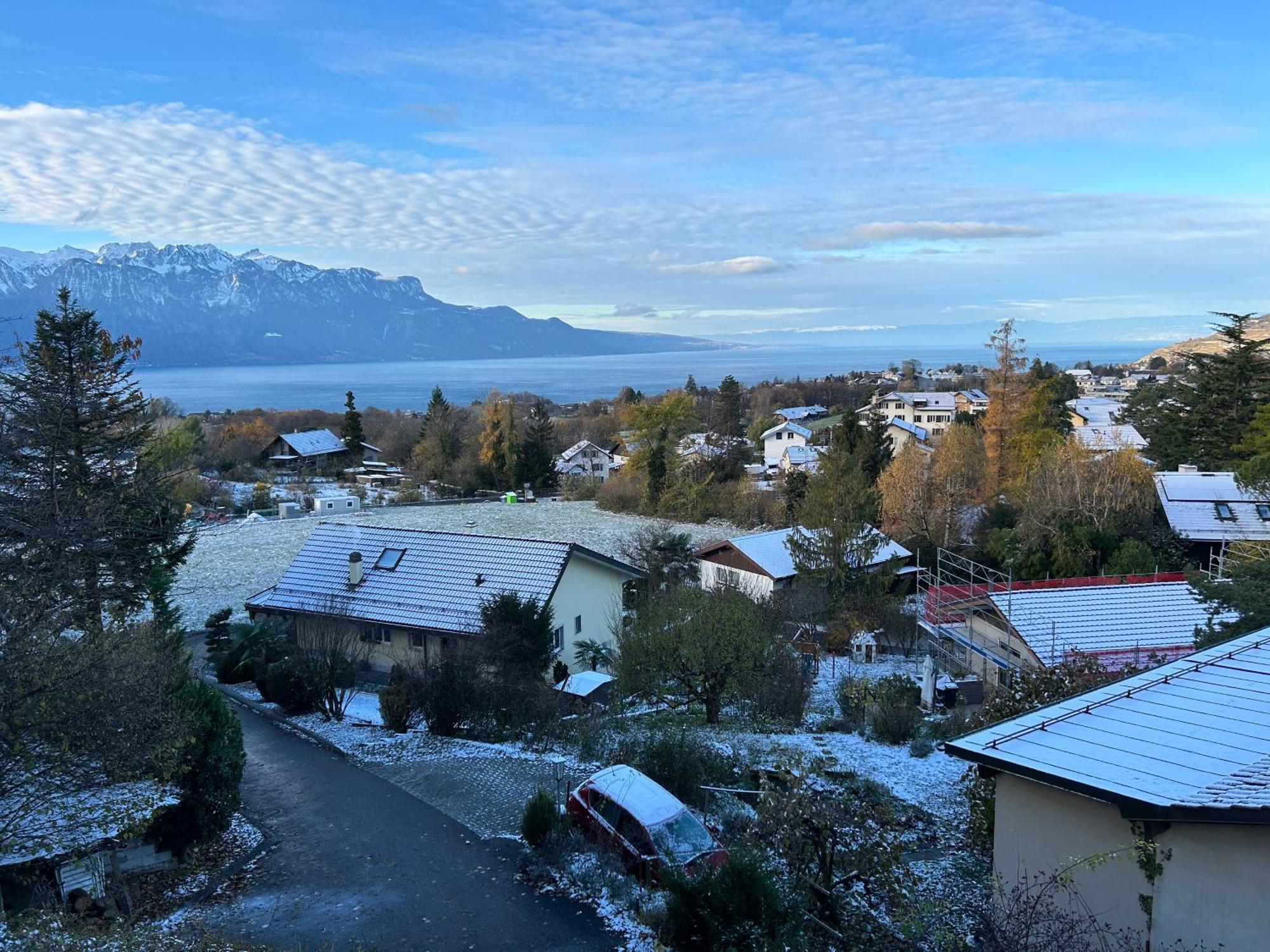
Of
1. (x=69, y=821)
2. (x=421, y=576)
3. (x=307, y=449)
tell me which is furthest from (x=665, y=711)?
(x=307, y=449)

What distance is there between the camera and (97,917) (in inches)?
347

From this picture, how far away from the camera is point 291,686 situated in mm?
16531

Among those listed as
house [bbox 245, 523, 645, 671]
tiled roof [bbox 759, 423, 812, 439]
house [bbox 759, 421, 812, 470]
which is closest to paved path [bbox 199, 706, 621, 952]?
house [bbox 245, 523, 645, 671]

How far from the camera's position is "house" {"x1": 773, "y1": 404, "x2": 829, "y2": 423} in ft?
285

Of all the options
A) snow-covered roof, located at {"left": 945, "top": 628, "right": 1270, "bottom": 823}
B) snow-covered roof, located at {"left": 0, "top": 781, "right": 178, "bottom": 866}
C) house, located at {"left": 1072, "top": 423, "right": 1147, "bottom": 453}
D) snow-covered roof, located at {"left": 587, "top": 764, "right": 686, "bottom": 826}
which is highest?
house, located at {"left": 1072, "top": 423, "right": 1147, "bottom": 453}

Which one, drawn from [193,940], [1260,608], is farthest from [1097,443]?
[193,940]

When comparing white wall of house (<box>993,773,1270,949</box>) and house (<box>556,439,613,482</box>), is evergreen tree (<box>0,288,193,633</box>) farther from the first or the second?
house (<box>556,439,613,482</box>)

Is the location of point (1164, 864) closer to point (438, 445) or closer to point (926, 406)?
point (438, 445)

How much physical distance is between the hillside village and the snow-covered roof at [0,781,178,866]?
0.05 m

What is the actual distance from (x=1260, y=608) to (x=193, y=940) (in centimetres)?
1503

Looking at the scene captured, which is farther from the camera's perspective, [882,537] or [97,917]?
[882,537]

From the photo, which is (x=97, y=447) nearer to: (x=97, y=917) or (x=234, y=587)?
(x=97, y=917)

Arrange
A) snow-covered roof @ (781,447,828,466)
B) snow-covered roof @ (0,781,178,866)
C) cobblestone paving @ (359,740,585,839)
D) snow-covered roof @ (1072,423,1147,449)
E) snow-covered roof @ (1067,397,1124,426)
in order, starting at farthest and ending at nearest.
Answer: snow-covered roof @ (1067,397,1124,426)
snow-covered roof @ (781,447,828,466)
snow-covered roof @ (1072,423,1147,449)
cobblestone paving @ (359,740,585,839)
snow-covered roof @ (0,781,178,866)

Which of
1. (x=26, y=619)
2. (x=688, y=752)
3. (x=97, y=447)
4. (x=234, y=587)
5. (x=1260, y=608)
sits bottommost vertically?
(x=234, y=587)
